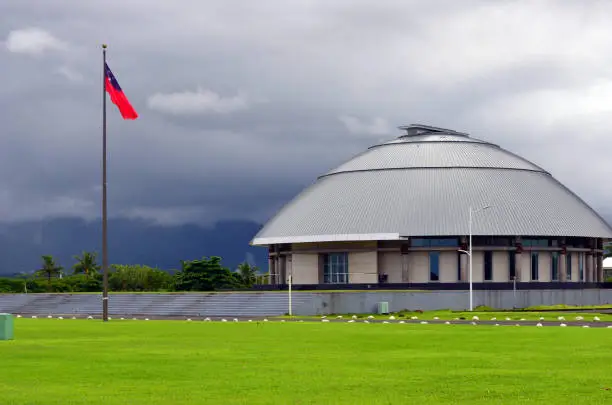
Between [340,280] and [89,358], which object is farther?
[340,280]

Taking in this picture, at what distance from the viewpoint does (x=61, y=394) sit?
1844 centimetres

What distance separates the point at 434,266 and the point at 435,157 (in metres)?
14.4

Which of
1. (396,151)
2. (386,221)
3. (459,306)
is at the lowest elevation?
(459,306)

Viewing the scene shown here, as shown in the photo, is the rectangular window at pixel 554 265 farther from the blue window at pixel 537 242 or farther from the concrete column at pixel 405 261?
the concrete column at pixel 405 261

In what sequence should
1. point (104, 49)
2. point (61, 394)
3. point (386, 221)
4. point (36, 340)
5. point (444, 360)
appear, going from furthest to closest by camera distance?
point (386, 221), point (104, 49), point (36, 340), point (444, 360), point (61, 394)

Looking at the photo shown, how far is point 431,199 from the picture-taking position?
104312 millimetres

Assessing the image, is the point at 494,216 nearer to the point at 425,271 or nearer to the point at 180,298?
the point at 425,271

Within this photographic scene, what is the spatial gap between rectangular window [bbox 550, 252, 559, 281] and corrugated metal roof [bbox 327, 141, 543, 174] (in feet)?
37.9

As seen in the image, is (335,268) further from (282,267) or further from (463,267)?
(463,267)

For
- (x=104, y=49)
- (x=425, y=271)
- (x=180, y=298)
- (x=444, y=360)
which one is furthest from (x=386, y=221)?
(x=444, y=360)

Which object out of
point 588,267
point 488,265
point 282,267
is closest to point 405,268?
point 488,265

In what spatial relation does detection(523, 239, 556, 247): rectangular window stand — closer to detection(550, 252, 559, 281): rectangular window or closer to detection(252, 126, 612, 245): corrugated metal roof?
detection(550, 252, 559, 281): rectangular window

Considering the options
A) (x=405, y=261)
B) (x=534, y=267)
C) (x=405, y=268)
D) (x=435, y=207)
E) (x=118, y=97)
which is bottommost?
(x=534, y=267)

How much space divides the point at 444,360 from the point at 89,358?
9292 mm
